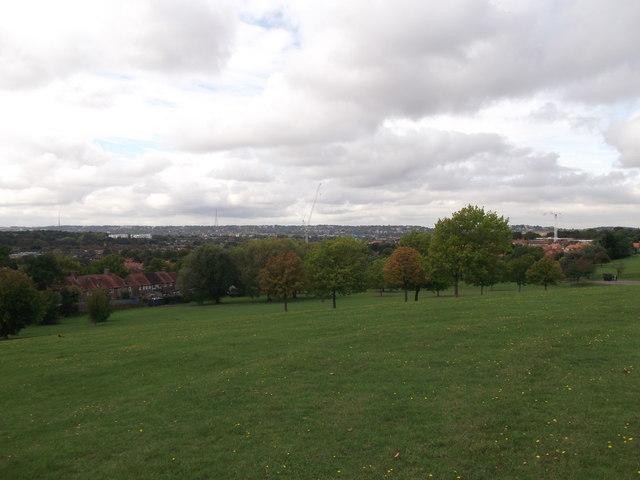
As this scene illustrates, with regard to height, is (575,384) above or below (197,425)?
above

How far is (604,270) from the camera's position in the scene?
103m

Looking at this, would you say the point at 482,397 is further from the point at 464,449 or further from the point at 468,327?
the point at 468,327

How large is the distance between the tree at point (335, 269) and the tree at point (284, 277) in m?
2.06

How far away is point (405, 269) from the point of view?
177 ft

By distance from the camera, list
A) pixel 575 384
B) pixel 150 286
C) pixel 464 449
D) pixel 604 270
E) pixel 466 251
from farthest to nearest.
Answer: pixel 150 286
pixel 604 270
pixel 466 251
pixel 575 384
pixel 464 449

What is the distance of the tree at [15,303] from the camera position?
152 ft

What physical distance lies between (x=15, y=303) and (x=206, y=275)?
38.6 m

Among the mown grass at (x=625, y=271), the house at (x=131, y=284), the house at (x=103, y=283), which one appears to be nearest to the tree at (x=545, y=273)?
Result: the mown grass at (x=625, y=271)

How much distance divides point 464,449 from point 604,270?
112 m

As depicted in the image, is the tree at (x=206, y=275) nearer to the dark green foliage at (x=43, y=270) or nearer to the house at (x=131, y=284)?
the house at (x=131, y=284)

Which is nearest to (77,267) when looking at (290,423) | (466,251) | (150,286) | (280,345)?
(150,286)

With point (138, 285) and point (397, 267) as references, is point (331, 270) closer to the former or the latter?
point (397, 267)

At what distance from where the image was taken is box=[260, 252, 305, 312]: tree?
188 ft

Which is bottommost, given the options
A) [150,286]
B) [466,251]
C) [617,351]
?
[150,286]
